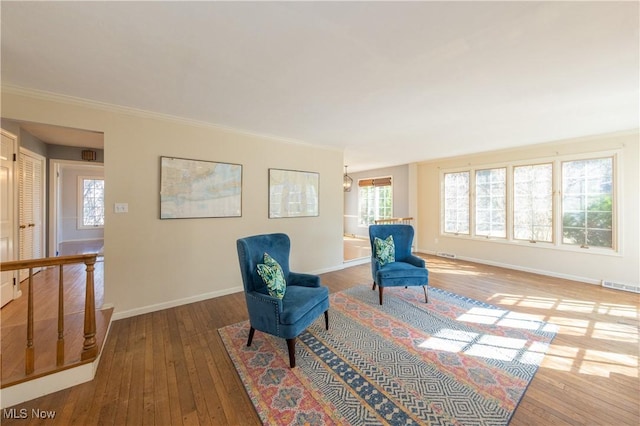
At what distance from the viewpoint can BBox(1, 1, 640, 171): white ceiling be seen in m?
1.47

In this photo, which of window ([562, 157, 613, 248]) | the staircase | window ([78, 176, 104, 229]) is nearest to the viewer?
the staircase

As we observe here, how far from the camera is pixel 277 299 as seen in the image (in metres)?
2.12

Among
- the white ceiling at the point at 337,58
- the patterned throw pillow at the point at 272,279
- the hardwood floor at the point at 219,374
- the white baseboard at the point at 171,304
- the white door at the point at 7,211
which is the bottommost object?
the hardwood floor at the point at 219,374

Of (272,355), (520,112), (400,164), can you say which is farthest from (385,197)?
(272,355)

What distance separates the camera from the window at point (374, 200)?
7.71m

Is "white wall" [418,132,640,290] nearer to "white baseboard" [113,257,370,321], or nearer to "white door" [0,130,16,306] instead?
"white baseboard" [113,257,370,321]

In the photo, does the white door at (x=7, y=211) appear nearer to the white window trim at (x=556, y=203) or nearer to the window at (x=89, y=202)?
the window at (x=89, y=202)

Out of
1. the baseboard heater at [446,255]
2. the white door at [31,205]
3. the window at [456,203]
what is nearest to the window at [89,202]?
the white door at [31,205]

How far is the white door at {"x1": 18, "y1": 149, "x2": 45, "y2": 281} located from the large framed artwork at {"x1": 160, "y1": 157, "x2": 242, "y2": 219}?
205 cm

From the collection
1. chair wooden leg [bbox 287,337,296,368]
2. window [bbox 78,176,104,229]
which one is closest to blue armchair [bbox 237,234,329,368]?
chair wooden leg [bbox 287,337,296,368]

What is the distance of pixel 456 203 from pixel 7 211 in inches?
299

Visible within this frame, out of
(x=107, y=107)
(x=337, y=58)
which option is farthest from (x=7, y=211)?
(x=337, y=58)

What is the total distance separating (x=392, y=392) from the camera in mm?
1798

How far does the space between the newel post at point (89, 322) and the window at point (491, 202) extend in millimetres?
6501
